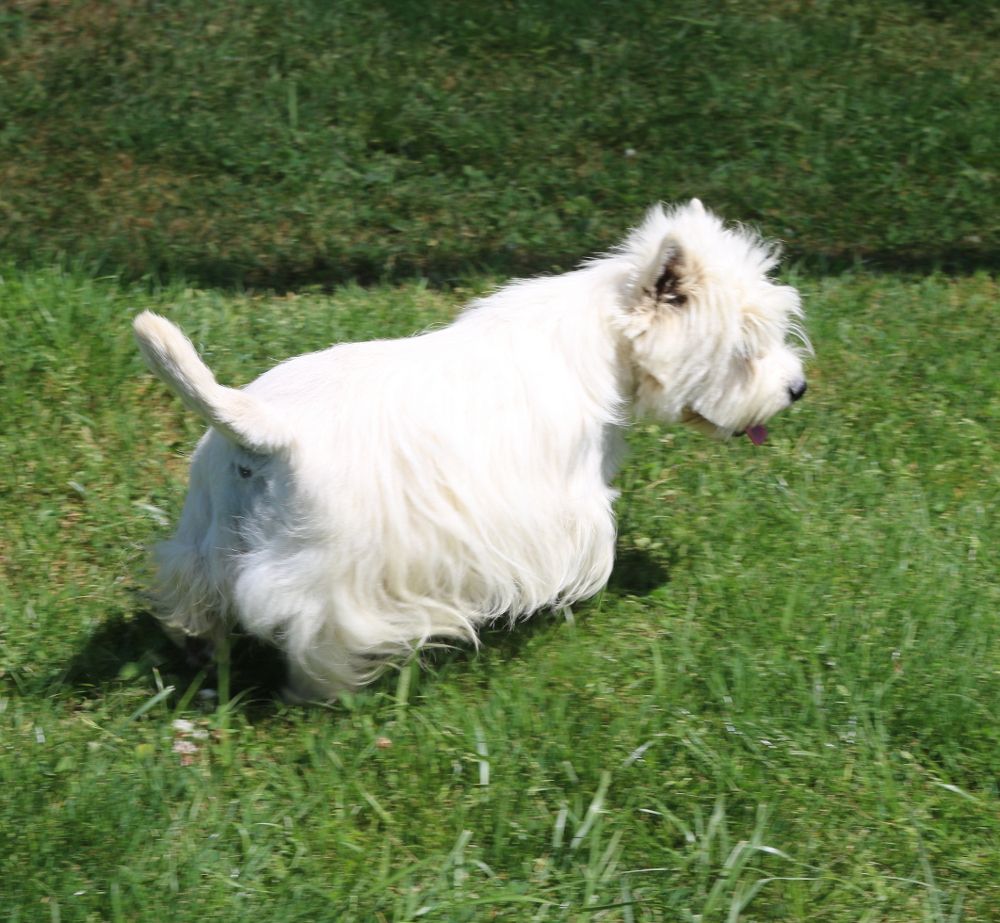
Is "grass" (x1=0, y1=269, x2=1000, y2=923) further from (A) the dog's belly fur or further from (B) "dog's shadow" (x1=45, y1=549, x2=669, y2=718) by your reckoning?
(A) the dog's belly fur

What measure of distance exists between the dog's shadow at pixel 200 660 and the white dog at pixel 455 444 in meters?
0.19

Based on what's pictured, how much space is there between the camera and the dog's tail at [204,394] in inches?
126

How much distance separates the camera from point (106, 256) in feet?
19.9

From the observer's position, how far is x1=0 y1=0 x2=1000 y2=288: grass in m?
6.48

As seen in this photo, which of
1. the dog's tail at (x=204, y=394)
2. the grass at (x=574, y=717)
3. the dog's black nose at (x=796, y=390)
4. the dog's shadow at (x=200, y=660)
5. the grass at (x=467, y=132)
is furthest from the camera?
the grass at (x=467, y=132)

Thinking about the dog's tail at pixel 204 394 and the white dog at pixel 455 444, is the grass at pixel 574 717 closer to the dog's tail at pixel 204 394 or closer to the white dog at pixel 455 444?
the white dog at pixel 455 444

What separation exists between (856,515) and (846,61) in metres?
3.92

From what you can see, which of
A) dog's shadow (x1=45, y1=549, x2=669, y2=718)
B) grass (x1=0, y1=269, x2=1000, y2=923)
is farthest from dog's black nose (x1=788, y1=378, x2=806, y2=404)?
dog's shadow (x1=45, y1=549, x2=669, y2=718)

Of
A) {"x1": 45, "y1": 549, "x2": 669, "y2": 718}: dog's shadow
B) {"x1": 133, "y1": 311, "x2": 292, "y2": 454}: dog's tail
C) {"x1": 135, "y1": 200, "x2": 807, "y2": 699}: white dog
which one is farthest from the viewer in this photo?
{"x1": 45, "y1": 549, "x2": 669, "y2": 718}: dog's shadow

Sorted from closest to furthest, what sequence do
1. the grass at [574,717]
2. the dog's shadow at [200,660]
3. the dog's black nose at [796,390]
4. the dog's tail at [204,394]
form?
the dog's tail at [204,394]
the grass at [574,717]
the dog's shadow at [200,660]
the dog's black nose at [796,390]

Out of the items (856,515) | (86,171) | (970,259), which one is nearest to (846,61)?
(970,259)

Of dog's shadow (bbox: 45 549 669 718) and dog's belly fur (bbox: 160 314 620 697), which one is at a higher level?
dog's belly fur (bbox: 160 314 620 697)

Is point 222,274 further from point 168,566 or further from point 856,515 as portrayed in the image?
point 856,515

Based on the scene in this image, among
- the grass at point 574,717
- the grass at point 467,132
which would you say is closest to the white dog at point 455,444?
the grass at point 574,717
